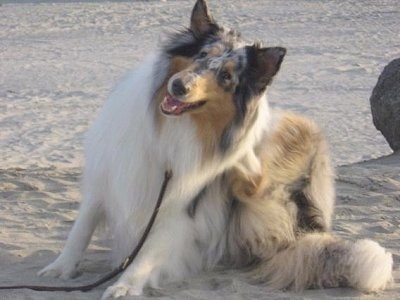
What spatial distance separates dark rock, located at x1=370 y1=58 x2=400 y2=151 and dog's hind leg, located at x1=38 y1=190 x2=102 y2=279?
4352 millimetres

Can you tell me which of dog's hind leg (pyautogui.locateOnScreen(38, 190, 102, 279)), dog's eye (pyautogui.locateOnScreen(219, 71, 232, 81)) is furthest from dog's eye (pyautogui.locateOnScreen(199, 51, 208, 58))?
dog's hind leg (pyautogui.locateOnScreen(38, 190, 102, 279))

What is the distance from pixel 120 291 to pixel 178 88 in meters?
1.09

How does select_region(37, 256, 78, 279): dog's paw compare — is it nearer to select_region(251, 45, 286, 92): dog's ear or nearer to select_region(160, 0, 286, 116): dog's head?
select_region(160, 0, 286, 116): dog's head

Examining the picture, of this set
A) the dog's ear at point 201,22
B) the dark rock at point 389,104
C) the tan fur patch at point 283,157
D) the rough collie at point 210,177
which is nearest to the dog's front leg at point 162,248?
the rough collie at point 210,177

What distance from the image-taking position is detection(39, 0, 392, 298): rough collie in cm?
419

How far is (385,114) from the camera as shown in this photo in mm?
8461

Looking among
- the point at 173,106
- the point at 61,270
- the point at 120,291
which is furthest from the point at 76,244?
the point at 173,106

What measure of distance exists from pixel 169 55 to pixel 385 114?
4.62 meters

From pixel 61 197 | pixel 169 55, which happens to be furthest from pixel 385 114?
pixel 169 55

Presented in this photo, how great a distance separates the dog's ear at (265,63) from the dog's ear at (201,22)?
0.90ft

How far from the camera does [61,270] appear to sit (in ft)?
15.5

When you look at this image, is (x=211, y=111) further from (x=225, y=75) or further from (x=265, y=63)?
(x=265, y=63)

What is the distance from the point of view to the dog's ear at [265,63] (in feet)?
13.7

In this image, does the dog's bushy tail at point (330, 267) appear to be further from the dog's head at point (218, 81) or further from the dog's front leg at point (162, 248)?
the dog's head at point (218, 81)
